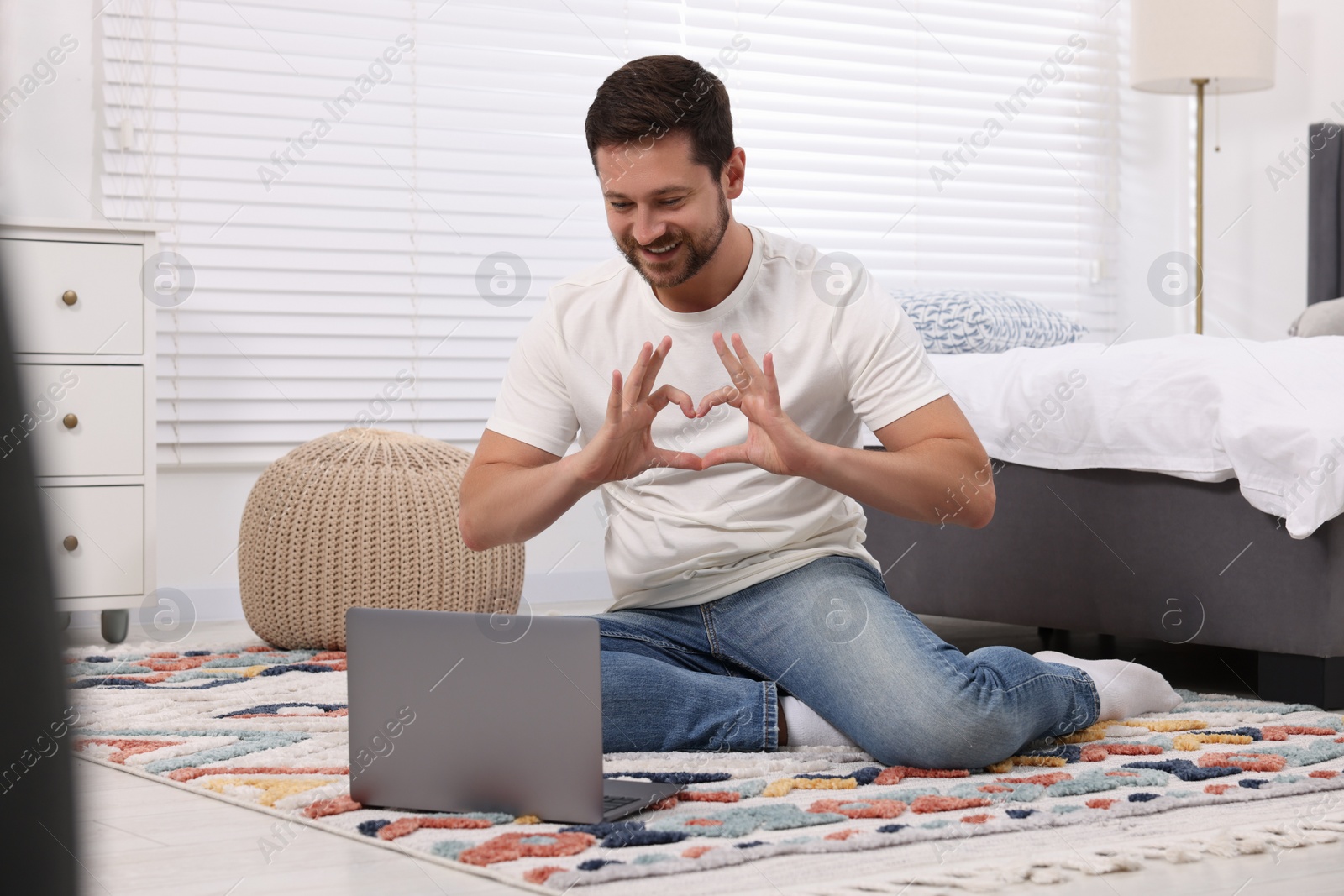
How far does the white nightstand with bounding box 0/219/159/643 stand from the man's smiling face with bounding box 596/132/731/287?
52.2 inches

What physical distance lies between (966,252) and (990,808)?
9.45 feet

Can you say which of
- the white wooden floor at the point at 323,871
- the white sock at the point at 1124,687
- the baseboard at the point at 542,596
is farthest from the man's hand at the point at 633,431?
the baseboard at the point at 542,596

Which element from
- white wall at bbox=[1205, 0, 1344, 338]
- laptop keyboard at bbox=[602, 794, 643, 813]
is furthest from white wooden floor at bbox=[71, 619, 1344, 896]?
white wall at bbox=[1205, 0, 1344, 338]

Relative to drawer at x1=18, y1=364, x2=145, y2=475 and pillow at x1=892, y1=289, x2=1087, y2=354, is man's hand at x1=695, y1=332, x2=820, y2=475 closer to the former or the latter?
pillow at x1=892, y1=289, x2=1087, y2=354

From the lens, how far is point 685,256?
1.55 m

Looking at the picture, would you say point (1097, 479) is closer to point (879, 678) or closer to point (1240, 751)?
point (1240, 751)

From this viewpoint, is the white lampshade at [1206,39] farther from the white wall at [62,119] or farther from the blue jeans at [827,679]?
the white wall at [62,119]

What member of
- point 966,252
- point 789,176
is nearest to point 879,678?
point 789,176

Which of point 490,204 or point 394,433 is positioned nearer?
point 394,433

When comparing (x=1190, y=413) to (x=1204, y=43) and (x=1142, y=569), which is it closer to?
(x=1142, y=569)

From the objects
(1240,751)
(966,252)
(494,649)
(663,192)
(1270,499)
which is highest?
(966,252)

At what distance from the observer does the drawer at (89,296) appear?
2457 millimetres

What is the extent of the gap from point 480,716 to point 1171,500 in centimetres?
119

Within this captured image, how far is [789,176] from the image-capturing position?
372cm
